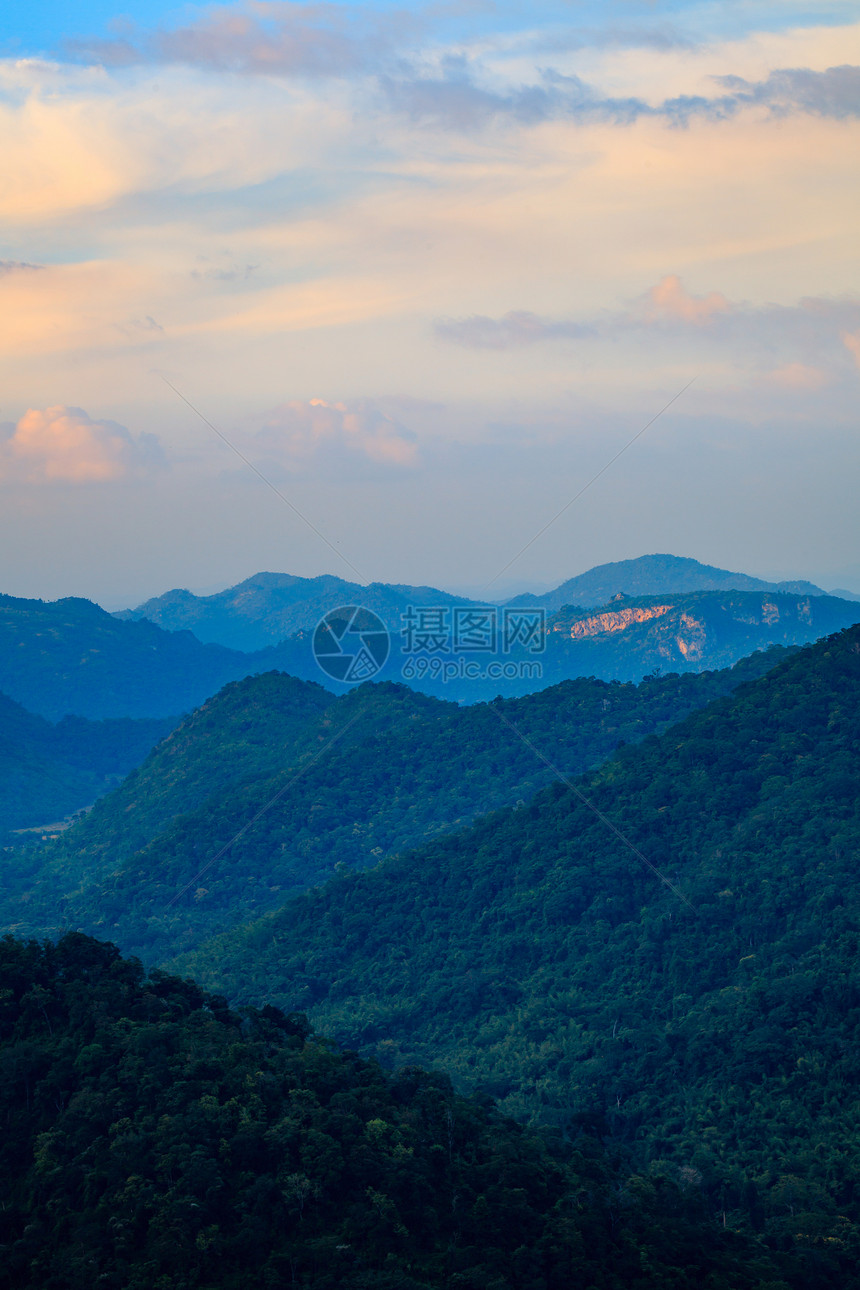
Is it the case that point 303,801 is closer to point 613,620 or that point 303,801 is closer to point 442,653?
point 442,653

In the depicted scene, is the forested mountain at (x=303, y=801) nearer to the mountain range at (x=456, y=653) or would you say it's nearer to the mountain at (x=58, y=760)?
the mountain at (x=58, y=760)

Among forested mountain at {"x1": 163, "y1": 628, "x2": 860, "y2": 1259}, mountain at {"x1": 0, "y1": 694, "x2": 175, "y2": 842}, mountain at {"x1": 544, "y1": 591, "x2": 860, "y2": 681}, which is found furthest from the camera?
mountain at {"x1": 544, "y1": 591, "x2": 860, "y2": 681}

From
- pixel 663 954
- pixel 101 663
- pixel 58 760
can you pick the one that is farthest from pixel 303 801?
pixel 101 663

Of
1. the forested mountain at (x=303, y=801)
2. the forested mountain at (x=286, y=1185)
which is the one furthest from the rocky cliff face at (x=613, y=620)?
the forested mountain at (x=286, y=1185)

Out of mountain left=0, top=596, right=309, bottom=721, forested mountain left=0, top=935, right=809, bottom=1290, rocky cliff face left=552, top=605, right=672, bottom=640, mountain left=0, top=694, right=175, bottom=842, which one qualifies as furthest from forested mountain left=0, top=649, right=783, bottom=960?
rocky cliff face left=552, top=605, right=672, bottom=640

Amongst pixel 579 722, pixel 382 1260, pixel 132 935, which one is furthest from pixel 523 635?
pixel 382 1260

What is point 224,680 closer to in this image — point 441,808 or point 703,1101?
point 441,808

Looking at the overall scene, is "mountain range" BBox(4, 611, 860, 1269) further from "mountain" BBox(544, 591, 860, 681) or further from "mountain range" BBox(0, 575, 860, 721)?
"mountain" BBox(544, 591, 860, 681)
